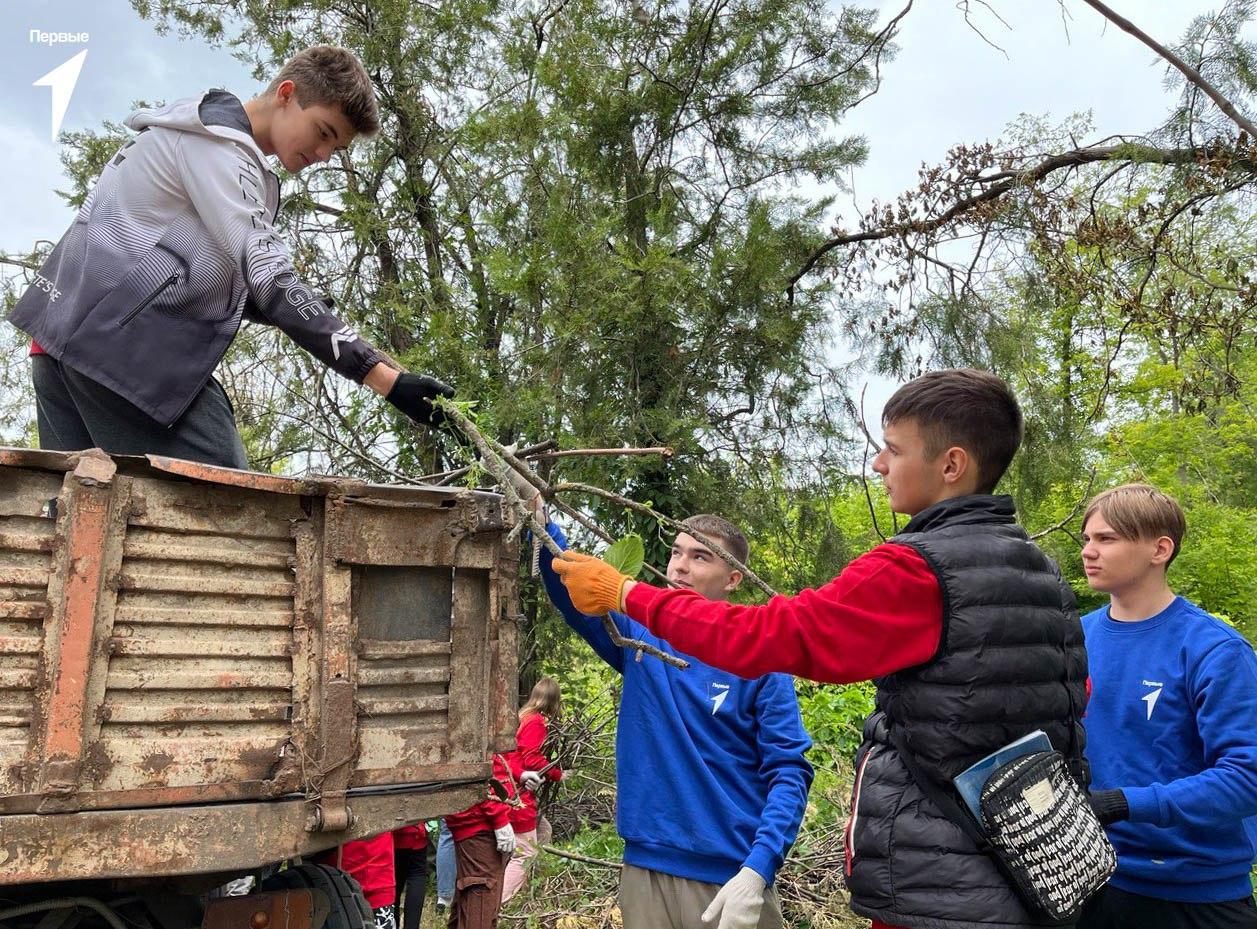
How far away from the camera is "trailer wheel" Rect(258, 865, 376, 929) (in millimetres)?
2893

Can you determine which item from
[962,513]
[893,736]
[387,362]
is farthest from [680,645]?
[387,362]

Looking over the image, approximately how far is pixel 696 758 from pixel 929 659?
127 centimetres

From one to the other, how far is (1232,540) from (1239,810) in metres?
12.1

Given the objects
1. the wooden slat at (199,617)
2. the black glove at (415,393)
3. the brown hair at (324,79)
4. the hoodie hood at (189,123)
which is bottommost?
the wooden slat at (199,617)

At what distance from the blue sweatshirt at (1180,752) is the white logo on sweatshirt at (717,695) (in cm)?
118

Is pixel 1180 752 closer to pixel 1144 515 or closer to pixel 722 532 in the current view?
pixel 1144 515

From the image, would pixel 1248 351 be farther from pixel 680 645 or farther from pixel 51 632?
pixel 51 632

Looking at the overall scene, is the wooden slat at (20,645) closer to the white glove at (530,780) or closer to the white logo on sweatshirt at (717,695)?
the white logo on sweatshirt at (717,695)

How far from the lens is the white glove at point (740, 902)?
9.54ft

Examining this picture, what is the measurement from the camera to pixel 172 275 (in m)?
2.82

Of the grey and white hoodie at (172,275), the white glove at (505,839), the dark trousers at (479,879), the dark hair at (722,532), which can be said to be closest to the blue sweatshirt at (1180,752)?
the dark hair at (722,532)

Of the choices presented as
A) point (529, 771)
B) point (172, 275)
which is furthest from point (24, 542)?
point (529, 771)

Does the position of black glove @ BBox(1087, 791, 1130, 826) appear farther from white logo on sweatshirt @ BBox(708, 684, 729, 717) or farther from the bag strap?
white logo on sweatshirt @ BBox(708, 684, 729, 717)

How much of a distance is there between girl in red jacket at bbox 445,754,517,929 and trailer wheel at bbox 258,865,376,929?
83.9 inches
